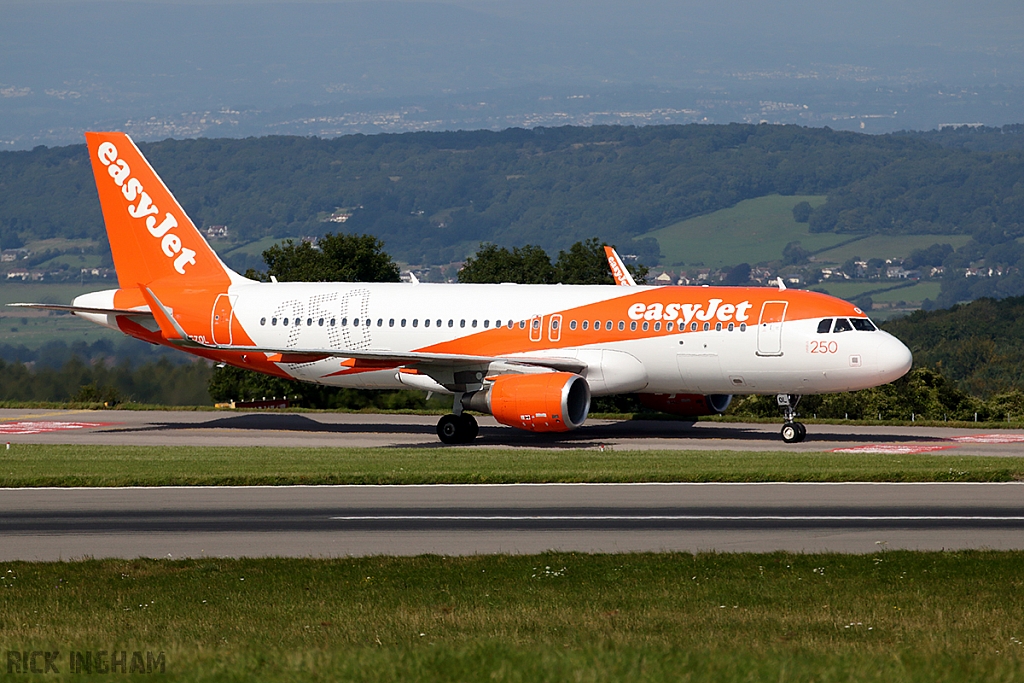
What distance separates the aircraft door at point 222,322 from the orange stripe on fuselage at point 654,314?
24.4 feet

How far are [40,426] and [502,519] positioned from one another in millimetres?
24507

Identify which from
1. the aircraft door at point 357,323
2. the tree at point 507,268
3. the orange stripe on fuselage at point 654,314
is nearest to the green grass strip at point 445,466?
the orange stripe on fuselage at point 654,314

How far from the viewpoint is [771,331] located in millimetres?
34844

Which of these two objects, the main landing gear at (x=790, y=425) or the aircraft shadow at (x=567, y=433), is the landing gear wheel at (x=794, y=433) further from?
the aircraft shadow at (x=567, y=433)

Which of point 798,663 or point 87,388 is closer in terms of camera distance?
point 798,663

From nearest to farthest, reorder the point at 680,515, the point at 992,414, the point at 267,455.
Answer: the point at 680,515
the point at 267,455
the point at 992,414

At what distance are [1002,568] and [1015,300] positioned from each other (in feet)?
408

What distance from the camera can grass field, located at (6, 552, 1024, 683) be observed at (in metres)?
10.9

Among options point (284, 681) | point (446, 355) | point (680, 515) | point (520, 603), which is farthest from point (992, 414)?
point (284, 681)

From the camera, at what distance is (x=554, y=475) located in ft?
88.7

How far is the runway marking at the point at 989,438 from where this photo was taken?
35.4 meters

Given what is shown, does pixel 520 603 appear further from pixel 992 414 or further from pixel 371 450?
pixel 992 414

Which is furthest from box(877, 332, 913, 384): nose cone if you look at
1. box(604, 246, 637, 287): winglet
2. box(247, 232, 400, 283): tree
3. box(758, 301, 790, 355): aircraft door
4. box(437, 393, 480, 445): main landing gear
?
box(247, 232, 400, 283): tree

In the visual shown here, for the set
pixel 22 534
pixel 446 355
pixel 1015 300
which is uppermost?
pixel 1015 300
